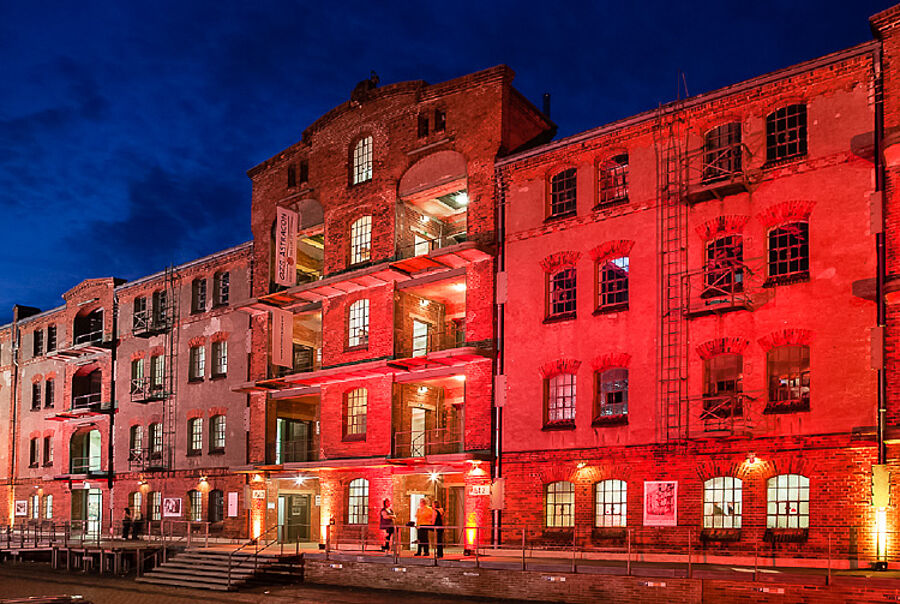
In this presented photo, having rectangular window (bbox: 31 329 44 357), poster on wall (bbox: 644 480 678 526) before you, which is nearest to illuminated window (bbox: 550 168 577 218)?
poster on wall (bbox: 644 480 678 526)

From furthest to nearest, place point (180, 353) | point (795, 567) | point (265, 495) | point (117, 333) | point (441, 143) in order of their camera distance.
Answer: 1. point (117, 333)
2. point (180, 353)
3. point (265, 495)
4. point (441, 143)
5. point (795, 567)

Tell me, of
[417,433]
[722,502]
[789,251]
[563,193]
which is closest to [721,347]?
[789,251]

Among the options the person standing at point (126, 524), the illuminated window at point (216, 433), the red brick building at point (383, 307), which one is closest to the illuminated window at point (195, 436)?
the illuminated window at point (216, 433)

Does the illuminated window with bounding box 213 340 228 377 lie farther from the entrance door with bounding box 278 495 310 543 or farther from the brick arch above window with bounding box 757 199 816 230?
the brick arch above window with bounding box 757 199 816 230

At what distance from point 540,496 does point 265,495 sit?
1225 cm

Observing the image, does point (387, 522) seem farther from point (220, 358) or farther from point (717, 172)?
point (220, 358)

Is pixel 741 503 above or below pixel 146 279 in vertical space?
below

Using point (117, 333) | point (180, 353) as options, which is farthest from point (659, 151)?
point (117, 333)

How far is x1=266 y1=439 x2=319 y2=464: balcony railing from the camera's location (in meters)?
33.3

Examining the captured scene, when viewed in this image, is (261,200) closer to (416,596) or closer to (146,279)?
(146,279)

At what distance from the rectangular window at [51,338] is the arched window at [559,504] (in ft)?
108

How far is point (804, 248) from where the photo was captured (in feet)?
68.0

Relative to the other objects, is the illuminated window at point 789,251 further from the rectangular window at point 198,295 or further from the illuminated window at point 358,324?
the rectangular window at point 198,295

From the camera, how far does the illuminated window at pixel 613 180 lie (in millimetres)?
23906
